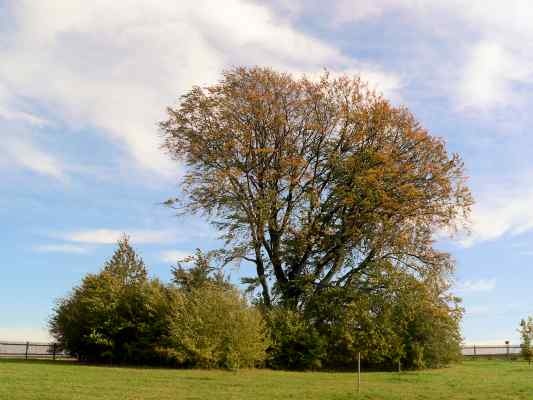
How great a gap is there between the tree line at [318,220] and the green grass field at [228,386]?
7807 millimetres

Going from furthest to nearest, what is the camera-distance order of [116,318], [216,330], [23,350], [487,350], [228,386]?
[487,350] < [23,350] < [116,318] < [216,330] < [228,386]

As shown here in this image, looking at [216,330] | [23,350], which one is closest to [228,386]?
[216,330]

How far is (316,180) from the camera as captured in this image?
137 ft

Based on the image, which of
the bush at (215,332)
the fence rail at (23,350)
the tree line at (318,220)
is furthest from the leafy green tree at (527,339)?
the fence rail at (23,350)

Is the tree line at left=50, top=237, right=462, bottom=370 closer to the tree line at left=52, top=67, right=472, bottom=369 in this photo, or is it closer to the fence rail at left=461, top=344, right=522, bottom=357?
the tree line at left=52, top=67, right=472, bottom=369

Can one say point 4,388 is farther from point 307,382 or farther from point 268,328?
point 268,328

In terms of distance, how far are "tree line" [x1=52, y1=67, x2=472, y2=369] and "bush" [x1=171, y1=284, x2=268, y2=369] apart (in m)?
2.49

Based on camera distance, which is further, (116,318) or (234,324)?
(116,318)

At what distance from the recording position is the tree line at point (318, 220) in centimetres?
3803

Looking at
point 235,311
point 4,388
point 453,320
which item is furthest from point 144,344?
point 453,320

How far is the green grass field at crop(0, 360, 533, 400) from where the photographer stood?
20.3m

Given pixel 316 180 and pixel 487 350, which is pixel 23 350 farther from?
pixel 487 350

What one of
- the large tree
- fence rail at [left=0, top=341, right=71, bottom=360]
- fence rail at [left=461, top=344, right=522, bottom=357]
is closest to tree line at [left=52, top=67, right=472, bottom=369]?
the large tree

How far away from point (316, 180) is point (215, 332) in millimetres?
13350
